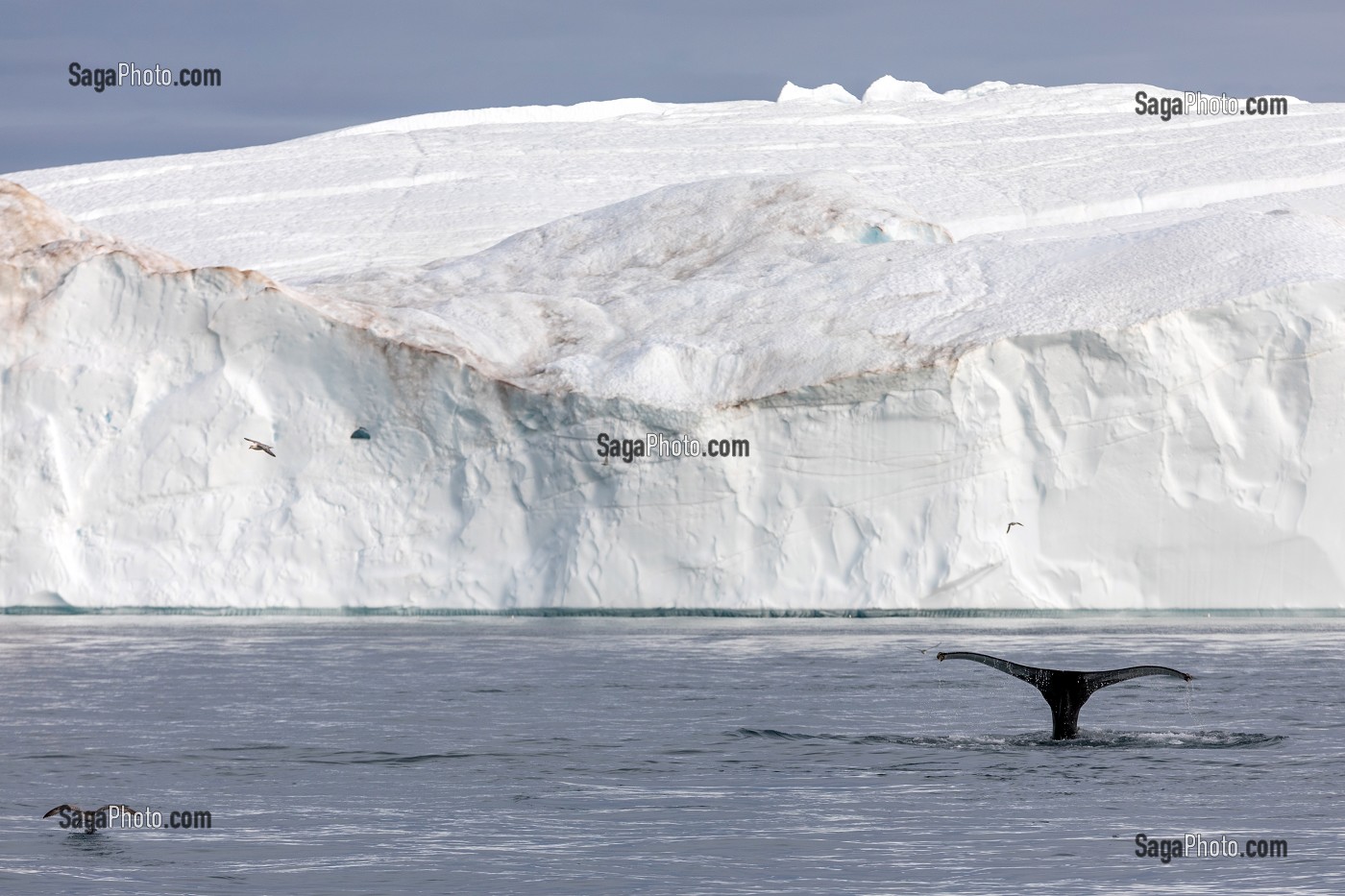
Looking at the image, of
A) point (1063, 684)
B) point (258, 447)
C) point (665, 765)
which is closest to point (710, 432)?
point (258, 447)

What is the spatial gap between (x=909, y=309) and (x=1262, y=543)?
580 centimetres

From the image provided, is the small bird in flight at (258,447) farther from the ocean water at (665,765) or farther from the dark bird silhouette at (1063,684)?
the dark bird silhouette at (1063,684)

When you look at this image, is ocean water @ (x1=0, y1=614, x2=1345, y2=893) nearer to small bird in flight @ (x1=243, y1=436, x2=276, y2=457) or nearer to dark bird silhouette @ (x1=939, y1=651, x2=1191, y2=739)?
dark bird silhouette @ (x1=939, y1=651, x2=1191, y2=739)

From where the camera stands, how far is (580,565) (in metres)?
25.3

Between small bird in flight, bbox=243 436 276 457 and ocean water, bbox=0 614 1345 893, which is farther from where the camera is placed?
small bird in flight, bbox=243 436 276 457

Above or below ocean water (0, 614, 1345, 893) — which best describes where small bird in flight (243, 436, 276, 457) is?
above

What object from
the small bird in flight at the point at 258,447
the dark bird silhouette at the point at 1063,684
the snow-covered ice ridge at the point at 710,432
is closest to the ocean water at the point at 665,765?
the dark bird silhouette at the point at 1063,684

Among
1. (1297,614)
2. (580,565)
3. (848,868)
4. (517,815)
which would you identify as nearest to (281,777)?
(517,815)

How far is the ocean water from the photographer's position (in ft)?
31.3

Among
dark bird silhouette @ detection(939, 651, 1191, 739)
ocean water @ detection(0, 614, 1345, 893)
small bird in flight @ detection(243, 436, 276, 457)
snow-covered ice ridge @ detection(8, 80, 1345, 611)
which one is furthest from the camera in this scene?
small bird in flight @ detection(243, 436, 276, 457)

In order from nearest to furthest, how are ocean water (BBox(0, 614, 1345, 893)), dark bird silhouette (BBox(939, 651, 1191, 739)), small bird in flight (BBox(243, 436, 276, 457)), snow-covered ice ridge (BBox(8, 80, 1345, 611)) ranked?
ocean water (BBox(0, 614, 1345, 893)) < dark bird silhouette (BBox(939, 651, 1191, 739)) < snow-covered ice ridge (BBox(8, 80, 1345, 611)) < small bird in flight (BBox(243, 436, 276, 457))

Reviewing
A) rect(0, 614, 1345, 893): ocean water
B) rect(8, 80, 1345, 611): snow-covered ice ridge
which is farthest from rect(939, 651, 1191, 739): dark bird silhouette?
rect(8, 80, 1345, 611): snow-covered ice ridge

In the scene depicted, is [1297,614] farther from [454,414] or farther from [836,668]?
[454,414]

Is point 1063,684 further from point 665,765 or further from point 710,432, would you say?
point 710,432
